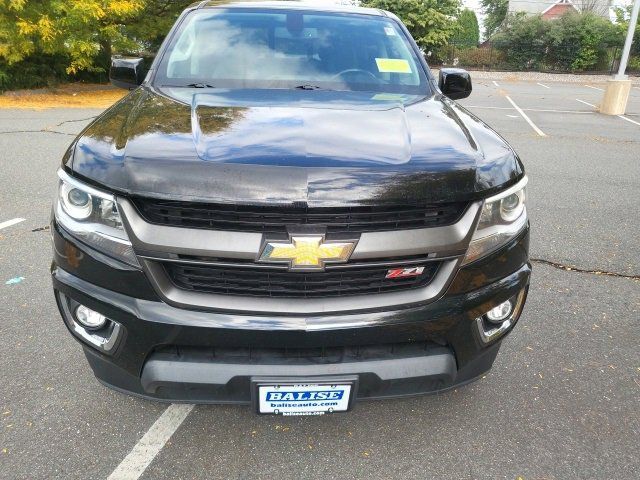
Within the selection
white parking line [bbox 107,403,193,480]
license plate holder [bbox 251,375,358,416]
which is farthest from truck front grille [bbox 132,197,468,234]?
white parking line [bbox 107,403,193,480]

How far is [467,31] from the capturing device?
118ft

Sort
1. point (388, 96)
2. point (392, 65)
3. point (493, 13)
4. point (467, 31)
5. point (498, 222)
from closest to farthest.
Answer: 1. point (498, 222)
2. point (388, 96)
3. point (392, 65)
4. point (467, 31)
5. point (493, 13)

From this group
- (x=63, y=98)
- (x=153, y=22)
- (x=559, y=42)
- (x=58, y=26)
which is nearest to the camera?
(x=58, y=26)

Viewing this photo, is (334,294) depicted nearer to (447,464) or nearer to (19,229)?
(447,464)

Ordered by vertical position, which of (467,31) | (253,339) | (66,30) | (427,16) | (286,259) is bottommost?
(253,339)

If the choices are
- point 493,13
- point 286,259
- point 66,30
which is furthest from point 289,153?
point 493,13

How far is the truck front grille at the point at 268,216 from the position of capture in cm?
168

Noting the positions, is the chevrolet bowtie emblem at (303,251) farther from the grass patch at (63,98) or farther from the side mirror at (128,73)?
the grass patch at (63,98)

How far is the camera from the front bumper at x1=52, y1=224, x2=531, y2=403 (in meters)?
1.75

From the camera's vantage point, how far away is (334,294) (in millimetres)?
1808

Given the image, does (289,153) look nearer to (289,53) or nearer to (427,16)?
(289,53)

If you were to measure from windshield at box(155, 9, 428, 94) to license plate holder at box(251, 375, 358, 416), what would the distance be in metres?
1.67

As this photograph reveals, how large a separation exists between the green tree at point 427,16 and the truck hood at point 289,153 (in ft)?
89.3

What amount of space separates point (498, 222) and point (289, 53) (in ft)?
5.82
